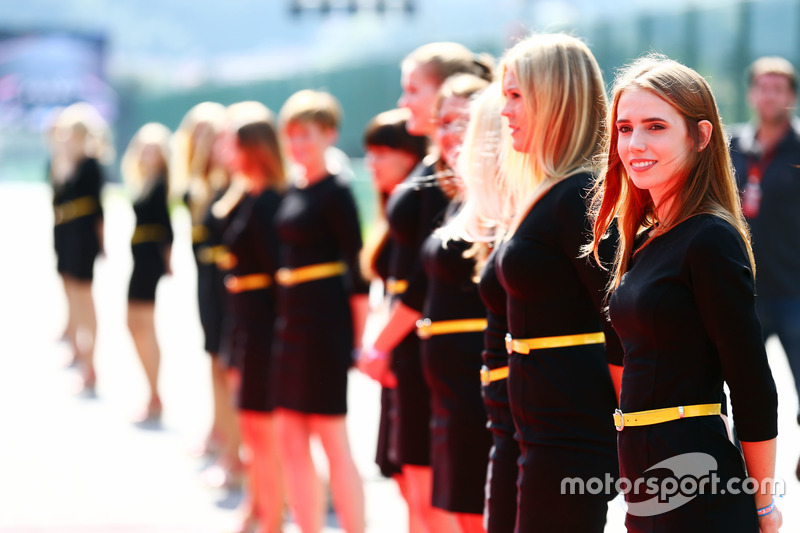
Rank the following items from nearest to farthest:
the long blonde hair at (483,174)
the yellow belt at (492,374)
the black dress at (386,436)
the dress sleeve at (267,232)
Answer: the yellow belt at (492,374) → the long blonde hair at (483,174) → the black dress at (386,436) → the dress sleeve at (267,232)

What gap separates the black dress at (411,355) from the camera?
440cm

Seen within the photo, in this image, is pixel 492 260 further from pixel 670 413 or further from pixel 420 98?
pixel 420 98

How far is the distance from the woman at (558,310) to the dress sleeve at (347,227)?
2.05 m

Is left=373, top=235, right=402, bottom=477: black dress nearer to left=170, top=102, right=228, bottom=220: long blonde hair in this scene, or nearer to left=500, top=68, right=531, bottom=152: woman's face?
left=500, top=68, right=531, bottom=152: woman's face

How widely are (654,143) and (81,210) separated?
8.62m

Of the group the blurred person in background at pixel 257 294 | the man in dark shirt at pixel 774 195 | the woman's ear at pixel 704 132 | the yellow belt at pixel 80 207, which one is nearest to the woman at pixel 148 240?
the yellow belt at pixel 80 207

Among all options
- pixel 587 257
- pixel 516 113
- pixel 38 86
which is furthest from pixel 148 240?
pixel 38 86

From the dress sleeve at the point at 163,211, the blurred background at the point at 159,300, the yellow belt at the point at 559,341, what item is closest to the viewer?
the yellow belt at the point at 559,341

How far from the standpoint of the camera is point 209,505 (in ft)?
22.2

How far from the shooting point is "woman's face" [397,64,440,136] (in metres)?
4.59

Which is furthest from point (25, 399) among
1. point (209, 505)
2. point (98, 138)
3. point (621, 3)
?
point (621, 3)

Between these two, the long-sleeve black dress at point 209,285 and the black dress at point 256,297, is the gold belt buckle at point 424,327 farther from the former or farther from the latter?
the long-sleeve black dress at point 209,285

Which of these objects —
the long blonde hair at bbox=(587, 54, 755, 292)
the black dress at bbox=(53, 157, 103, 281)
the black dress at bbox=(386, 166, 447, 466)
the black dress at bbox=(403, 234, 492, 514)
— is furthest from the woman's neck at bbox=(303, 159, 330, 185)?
the black dress at bbox=(53, 157, 103, 281)

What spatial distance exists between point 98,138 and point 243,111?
468cm
